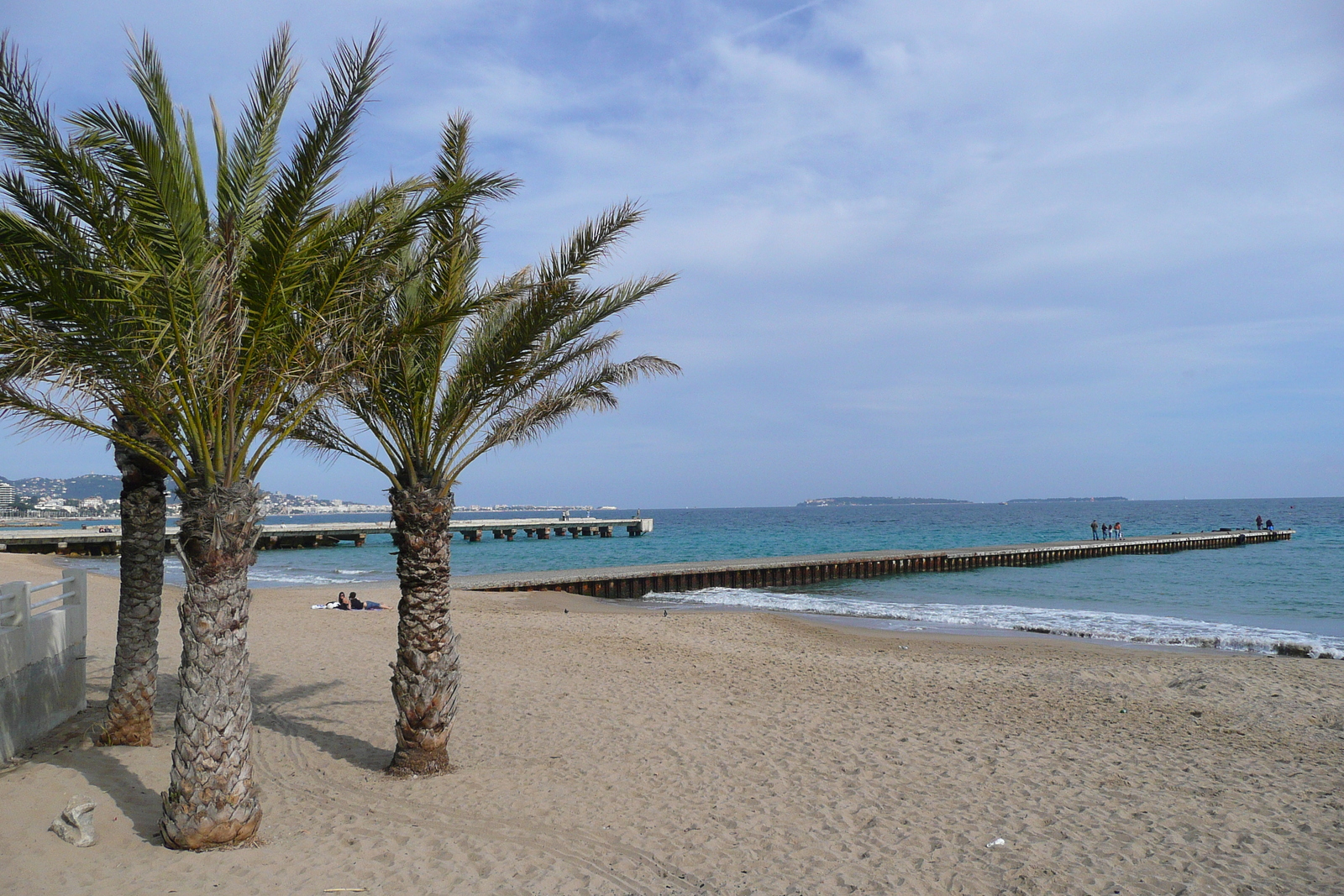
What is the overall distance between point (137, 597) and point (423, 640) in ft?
8.19

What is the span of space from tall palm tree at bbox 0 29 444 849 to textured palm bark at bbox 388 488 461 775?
64.2 inches

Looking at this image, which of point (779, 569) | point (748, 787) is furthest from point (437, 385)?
point (779, 569)

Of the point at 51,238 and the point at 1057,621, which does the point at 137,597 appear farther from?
the point at 1057,621

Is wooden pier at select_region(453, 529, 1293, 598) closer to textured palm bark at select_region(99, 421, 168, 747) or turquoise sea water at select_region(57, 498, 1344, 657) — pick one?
turquoise sea water at select_region(57, 498, 1344, 657)

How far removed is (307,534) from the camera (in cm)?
5700

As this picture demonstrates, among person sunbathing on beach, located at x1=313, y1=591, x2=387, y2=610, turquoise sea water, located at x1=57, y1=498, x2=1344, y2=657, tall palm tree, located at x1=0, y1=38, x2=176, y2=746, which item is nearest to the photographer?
tall palm tree, located at x1=0, y1=38, x2=176, y2=746

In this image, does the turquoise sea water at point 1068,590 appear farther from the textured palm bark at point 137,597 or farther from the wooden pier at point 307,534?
the textured palm bark at point 137,597

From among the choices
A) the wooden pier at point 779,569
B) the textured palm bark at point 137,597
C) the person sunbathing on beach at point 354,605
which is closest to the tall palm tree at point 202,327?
the textured palm bark at point 137,597

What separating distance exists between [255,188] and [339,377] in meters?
1.48

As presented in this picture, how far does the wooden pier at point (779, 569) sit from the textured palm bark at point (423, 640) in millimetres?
20190

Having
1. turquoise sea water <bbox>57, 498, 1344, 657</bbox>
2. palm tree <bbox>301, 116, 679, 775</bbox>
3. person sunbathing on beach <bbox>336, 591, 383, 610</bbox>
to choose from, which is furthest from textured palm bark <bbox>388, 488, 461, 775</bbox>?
turquoise sea water <bbox>57, 498, 1344, 657</bbox>

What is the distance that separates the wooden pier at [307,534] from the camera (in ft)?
146

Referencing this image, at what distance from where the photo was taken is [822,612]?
77.8 ft

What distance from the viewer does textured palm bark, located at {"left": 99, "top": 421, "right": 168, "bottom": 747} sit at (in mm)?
6988
